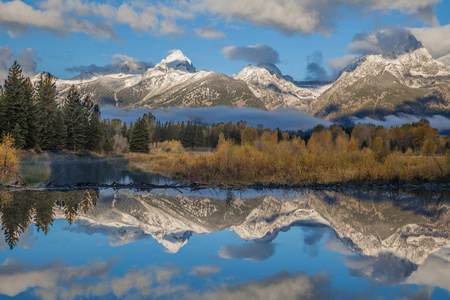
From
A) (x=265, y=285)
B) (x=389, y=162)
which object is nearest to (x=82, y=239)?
(x=265, y=285)

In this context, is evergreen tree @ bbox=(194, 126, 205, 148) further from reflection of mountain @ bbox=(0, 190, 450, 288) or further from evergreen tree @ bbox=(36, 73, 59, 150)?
reflection of mountain @ bbox=(0, 190, 450, 288)

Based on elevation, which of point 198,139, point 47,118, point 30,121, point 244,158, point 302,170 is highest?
point 47,118

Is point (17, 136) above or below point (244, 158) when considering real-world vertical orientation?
below

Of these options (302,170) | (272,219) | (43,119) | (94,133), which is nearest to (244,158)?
(302,170)

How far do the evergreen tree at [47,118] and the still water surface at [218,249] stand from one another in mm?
45324

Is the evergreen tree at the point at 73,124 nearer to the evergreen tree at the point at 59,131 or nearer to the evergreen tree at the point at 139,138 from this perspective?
the evergreen tree at the point at 59,131

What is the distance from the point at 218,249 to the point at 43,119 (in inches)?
2443

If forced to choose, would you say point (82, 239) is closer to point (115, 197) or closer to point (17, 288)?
point (17, 288)

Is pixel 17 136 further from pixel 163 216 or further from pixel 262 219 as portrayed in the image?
pixel 262 219

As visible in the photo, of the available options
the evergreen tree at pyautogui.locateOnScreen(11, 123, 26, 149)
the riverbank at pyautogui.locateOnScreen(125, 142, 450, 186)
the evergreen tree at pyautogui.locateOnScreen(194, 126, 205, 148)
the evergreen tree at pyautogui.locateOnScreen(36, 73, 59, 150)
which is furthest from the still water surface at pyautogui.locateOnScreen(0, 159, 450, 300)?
the evergreen tree at pyautogui.locateOnScreen(194, 126, 205, 148)

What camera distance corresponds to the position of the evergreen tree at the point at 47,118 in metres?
62.9

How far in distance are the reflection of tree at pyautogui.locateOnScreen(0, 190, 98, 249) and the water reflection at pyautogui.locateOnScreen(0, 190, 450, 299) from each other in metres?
0.04

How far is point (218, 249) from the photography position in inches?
473

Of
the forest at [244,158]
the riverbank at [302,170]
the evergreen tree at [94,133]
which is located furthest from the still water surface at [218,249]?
the evergreen tree at [94,133]
